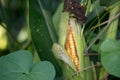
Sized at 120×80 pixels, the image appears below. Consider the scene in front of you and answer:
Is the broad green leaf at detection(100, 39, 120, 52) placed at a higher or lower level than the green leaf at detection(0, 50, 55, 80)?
higher

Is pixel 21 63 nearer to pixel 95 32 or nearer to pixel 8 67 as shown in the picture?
pixel 8 67

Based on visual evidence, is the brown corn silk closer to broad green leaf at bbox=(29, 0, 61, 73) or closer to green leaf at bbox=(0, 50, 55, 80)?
green leaf at bbox=(0, 50, 55, 80)

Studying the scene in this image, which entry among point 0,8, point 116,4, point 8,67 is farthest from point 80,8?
point 0,8

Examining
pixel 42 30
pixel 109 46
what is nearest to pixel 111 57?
pixel 109 46

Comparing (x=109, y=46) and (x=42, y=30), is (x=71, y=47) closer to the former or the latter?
(x=109, y=46)

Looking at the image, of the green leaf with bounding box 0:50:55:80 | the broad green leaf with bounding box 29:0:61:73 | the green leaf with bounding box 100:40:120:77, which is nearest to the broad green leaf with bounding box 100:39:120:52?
the green leaf with bounding box 100:40:120:77

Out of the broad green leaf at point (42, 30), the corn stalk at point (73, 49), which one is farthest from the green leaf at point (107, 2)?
the broad green leaf at point (42, 30)
